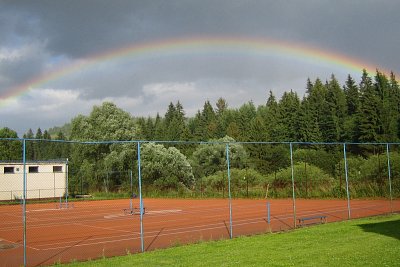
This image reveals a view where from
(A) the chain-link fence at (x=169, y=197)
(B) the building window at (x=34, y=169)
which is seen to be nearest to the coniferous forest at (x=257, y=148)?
(A) the chain-link fence at (x=169, y=197)

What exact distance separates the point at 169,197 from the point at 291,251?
32.3m

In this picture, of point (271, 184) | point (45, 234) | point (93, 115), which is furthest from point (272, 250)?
point (93, 115)

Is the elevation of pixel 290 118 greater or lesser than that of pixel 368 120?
greater

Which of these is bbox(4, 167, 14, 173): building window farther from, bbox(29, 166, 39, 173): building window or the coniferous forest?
the coniferous forest

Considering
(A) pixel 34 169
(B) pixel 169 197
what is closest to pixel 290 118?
(B) pixel 169 197

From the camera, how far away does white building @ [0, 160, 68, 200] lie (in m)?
42.7

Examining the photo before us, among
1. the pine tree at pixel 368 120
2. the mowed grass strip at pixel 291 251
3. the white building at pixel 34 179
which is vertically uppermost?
the pine tree at pixel 368 120

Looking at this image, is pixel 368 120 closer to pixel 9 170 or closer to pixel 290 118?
pixel 290 118

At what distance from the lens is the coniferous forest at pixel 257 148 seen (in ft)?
112

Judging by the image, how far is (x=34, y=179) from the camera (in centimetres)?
4528

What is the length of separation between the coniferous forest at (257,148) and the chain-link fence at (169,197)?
0.52 ft

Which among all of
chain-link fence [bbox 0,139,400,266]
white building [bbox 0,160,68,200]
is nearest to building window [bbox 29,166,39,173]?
white building [bbox 0,160,68,200]

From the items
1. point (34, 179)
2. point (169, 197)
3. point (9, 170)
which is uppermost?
point (9, 170)

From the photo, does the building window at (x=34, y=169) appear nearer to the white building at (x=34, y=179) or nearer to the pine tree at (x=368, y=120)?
the white building at (x=34, y=179)
